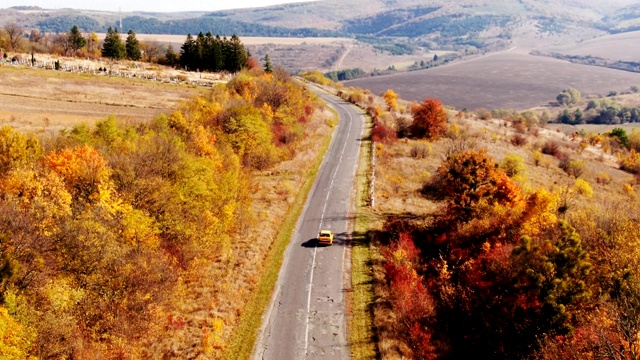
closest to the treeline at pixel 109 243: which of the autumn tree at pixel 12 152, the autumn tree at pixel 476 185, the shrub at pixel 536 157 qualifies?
the autumn tree at pixel 12 152

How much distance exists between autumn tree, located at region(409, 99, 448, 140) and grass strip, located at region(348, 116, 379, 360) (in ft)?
137

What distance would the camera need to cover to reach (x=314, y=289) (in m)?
40.2

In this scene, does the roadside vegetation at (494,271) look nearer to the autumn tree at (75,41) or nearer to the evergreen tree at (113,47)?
the evergreen tree at (113,47)

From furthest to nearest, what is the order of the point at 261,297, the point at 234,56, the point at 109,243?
the point at 234,56
the point at 261,297
the point at 109,243

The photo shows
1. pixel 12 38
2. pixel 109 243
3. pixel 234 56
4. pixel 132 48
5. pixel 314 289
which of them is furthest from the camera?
pixel 132 48

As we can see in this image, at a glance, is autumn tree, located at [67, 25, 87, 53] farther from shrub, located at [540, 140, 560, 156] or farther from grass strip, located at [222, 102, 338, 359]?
shrub, located at [540, 140, 560, 156]

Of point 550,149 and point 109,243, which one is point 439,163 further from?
point 109,243

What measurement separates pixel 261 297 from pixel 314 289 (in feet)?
16.5

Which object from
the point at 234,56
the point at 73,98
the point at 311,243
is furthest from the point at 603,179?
the point at 73,98

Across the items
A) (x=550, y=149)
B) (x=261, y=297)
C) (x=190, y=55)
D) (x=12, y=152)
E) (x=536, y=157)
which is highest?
(x=190, y=55)

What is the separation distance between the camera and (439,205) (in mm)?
64438

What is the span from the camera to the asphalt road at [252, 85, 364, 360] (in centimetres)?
3281

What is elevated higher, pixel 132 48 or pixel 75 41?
pixel 75 41

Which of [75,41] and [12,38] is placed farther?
[75,41]
